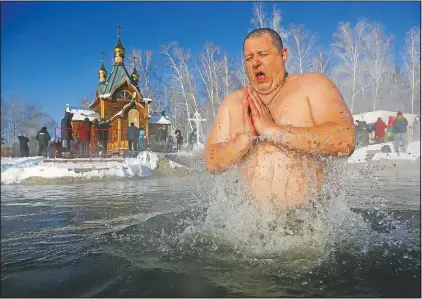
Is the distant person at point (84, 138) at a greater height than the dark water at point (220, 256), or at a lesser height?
greater

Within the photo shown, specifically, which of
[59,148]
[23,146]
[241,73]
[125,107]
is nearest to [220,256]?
[59,148]

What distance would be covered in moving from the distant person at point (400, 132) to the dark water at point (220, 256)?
40.9 feet

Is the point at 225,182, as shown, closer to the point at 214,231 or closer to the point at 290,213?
the point at 214,231

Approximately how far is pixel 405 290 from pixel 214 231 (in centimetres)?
130

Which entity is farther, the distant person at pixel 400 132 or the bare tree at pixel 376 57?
the bare tree at pixel 376 57

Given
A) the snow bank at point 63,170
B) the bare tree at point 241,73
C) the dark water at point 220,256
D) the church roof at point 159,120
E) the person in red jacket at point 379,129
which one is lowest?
the dark water at point 220,256

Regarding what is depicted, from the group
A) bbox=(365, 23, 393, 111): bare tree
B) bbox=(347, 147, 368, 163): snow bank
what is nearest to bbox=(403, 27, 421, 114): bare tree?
bbox=(365, 23, 393, 111): bare tree

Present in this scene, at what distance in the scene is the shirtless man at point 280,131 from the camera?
192cm

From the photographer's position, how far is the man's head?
2223 mm

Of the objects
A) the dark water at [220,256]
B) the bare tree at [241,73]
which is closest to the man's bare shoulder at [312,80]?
the dark water at [220,256]

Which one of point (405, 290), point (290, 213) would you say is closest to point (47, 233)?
point (290, 213)

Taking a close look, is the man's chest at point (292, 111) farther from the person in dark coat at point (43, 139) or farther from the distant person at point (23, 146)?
the distant person at point (23, 146)

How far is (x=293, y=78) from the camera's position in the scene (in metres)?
2.35

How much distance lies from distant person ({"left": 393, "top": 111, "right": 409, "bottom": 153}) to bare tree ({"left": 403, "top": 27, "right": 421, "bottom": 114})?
12.2m
